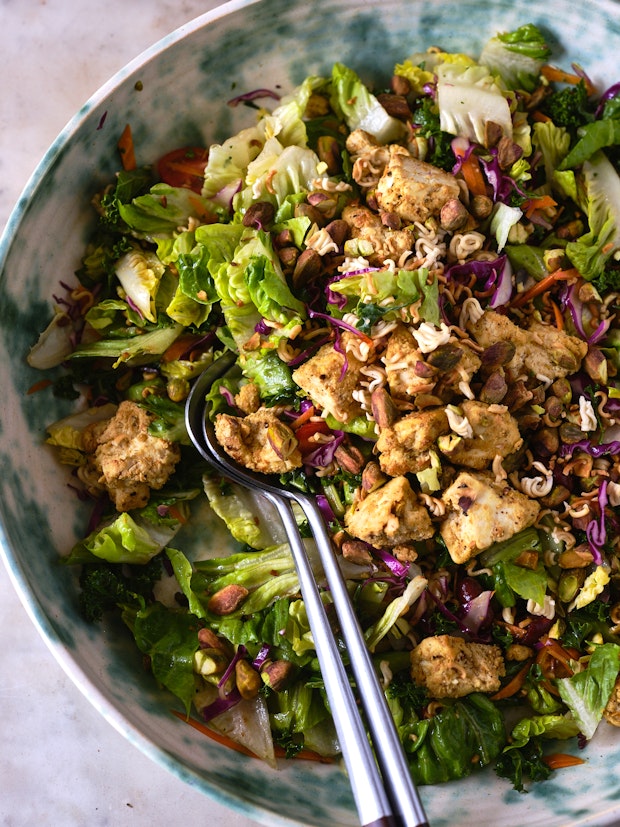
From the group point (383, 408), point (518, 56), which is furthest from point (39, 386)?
point (518, 56)

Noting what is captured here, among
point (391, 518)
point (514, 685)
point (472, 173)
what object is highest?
point (472, 173)

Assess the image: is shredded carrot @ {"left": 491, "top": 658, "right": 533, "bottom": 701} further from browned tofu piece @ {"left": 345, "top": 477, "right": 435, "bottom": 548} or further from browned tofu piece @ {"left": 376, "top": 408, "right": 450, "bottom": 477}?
browned tofu piece @ {"left": 376, "top": 408, "right": 450, "bottom": 477}

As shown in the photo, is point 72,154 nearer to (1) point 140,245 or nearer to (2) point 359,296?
(1) point 140,245

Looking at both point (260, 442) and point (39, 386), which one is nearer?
point (260, 442)

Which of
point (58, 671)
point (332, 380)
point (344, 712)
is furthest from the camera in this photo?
point (58, 671)

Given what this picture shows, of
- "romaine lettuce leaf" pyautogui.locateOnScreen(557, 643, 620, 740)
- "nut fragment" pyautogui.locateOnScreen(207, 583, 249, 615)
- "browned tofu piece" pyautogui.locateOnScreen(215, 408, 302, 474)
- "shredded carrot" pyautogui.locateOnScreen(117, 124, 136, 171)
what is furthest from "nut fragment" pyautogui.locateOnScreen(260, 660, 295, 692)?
"shredded carrot" pyautogui.locateOnScreen(117, 124, 136, 171)

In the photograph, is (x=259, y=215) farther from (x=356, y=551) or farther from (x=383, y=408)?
(x=356, y=551)

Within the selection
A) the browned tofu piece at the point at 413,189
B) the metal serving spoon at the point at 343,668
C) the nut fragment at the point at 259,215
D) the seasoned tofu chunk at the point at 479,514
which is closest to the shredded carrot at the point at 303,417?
the metal serving spoon at the point at 343,668

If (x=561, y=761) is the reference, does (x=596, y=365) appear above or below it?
above
